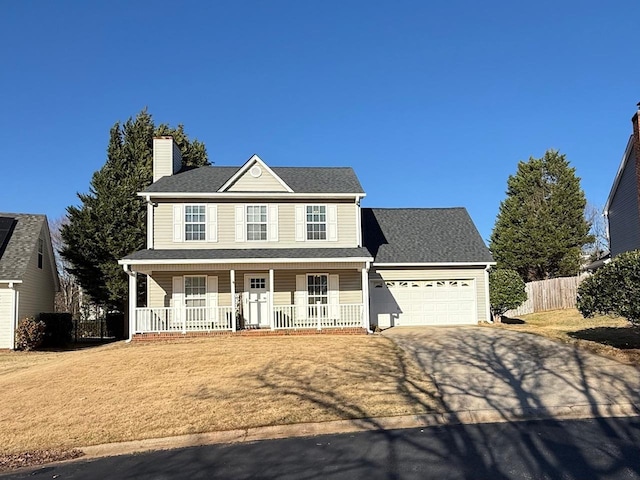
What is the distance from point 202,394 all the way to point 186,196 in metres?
12.0

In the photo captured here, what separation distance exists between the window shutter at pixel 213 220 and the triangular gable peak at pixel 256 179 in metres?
1.02

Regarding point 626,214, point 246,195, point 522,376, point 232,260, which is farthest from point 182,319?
point 626,214

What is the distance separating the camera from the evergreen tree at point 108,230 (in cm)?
2859

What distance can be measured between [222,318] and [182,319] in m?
1.51

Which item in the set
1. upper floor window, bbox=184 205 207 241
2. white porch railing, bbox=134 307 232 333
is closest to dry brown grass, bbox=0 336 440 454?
white porch railing, bbox=134 307 232 333

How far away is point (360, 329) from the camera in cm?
1991

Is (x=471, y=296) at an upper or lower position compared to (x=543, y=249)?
lower

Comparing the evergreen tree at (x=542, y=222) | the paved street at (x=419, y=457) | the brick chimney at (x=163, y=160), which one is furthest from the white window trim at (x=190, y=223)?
the evergreen tree at (x=542, y=222)

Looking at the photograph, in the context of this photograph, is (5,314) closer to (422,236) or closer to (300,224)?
(300,224)

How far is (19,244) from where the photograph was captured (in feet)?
77.9

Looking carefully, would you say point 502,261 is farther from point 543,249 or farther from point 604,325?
Answer: point 604,325

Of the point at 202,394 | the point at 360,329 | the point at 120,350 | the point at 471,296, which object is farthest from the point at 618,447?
the point at 471,296

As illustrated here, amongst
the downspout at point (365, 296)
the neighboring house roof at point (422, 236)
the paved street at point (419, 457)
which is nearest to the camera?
the paved street at point (419, 457)

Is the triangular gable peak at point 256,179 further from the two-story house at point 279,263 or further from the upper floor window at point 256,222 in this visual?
the upper floor window at point 256,222
